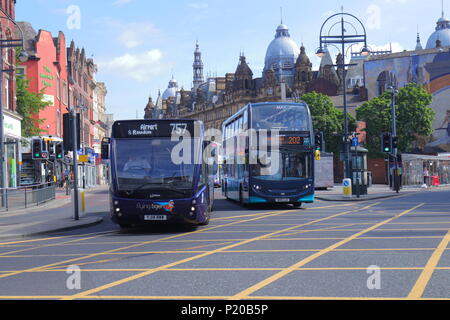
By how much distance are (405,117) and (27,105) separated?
136ft

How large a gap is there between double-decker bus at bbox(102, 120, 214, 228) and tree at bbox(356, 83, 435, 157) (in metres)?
58.9

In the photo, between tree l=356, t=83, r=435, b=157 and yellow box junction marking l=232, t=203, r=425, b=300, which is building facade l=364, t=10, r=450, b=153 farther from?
yellow box junction marking l=232, t=203, r=425, b=300

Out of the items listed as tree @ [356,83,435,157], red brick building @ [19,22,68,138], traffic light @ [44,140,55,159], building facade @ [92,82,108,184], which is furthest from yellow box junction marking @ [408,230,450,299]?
building facade @ [92,82,108,184]

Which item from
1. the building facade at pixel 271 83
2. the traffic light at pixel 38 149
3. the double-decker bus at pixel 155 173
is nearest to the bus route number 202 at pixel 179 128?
the double-decker bus at pixel 155 173

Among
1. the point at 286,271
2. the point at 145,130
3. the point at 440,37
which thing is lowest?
the point at 286,271

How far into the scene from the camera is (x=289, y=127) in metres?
24.8

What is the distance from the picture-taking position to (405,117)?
236 ft

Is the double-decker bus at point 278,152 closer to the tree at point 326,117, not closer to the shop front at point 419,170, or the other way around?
the shop front at point 419,170

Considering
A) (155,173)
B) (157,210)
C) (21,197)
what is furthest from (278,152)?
(21,197)

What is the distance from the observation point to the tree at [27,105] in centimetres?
5239

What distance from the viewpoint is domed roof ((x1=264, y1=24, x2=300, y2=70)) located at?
13662 centimetres

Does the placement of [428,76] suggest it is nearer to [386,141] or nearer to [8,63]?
[386,141]

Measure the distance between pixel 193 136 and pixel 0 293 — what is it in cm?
904
